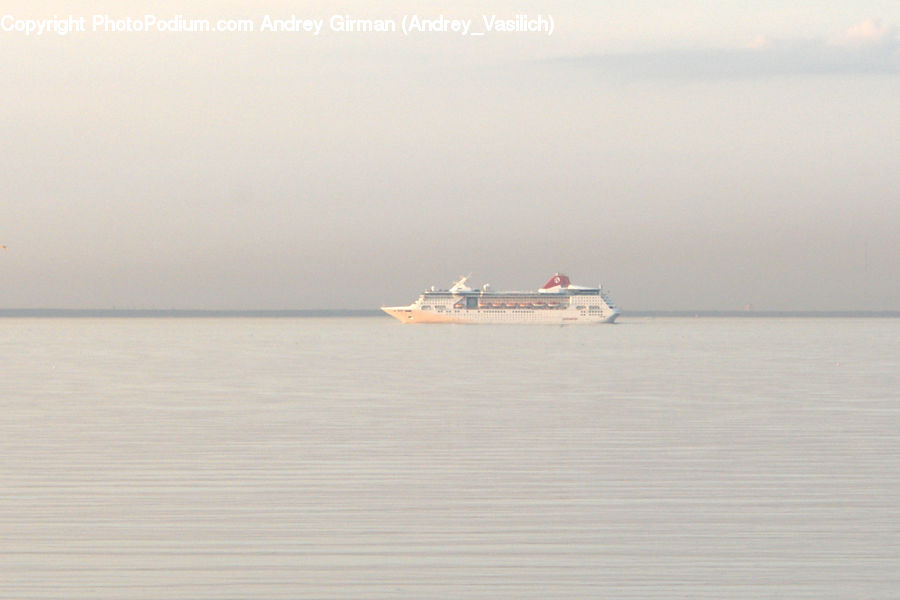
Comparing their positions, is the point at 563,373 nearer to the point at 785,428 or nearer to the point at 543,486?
the point at 785,428

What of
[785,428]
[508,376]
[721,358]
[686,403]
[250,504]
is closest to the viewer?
[250,504]

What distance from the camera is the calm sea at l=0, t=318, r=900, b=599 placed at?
1322 centimetres

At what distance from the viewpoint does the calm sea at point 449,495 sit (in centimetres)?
1322

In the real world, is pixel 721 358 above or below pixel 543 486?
above

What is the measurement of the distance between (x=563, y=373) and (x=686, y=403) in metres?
18.5

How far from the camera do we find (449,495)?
18828 mm

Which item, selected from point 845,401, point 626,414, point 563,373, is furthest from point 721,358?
point 626,414

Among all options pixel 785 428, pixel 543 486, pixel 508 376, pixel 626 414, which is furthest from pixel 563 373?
pixel 543 486

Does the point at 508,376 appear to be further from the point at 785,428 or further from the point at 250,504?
the point at 250,504

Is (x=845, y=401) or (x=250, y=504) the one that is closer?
(x=250, y=504)

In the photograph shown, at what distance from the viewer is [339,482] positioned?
66.2 ft

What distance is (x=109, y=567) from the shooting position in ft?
44.9

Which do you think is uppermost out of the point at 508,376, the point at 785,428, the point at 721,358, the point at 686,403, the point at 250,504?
the point at 721,358

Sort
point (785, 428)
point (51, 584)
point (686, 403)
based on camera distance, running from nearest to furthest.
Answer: point (51, 584), point (785, 428), point (686, 403)
